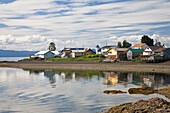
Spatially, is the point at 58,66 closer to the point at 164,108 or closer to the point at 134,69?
the point at 134,69

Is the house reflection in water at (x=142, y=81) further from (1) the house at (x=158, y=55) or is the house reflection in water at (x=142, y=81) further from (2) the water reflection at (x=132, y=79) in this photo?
(1) the house at (x=158, y=55)

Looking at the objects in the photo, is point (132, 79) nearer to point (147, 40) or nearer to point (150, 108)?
point (150, 108)

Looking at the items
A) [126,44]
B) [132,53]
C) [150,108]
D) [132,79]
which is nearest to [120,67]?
[132,79]

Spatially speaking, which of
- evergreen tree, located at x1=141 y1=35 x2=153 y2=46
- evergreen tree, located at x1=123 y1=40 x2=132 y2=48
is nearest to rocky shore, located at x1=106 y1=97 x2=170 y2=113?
evergreen tree, located at x1=141 y1=35 x2=153 y2=46

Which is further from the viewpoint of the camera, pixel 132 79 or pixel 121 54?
pixel 121 54

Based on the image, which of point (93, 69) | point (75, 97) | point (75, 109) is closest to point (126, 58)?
point (93, 69)

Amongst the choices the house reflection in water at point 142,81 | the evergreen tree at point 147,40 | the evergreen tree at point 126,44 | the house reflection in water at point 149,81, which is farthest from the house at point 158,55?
the evergreen tree at point 126,44

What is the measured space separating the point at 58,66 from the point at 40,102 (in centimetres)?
6348

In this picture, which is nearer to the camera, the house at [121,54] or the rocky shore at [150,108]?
the rocky shore at [150,108]

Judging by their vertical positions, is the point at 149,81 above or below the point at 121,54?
below

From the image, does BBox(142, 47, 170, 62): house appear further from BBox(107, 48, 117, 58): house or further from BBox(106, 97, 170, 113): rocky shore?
BBox(106, 97, 170, 113): rocky shore

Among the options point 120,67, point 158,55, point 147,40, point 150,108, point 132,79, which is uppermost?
point 147,40

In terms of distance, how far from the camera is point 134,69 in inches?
2753

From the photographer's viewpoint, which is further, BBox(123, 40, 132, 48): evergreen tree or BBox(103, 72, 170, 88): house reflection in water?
BBox(123, 40, 132, 48): evergreen tree
